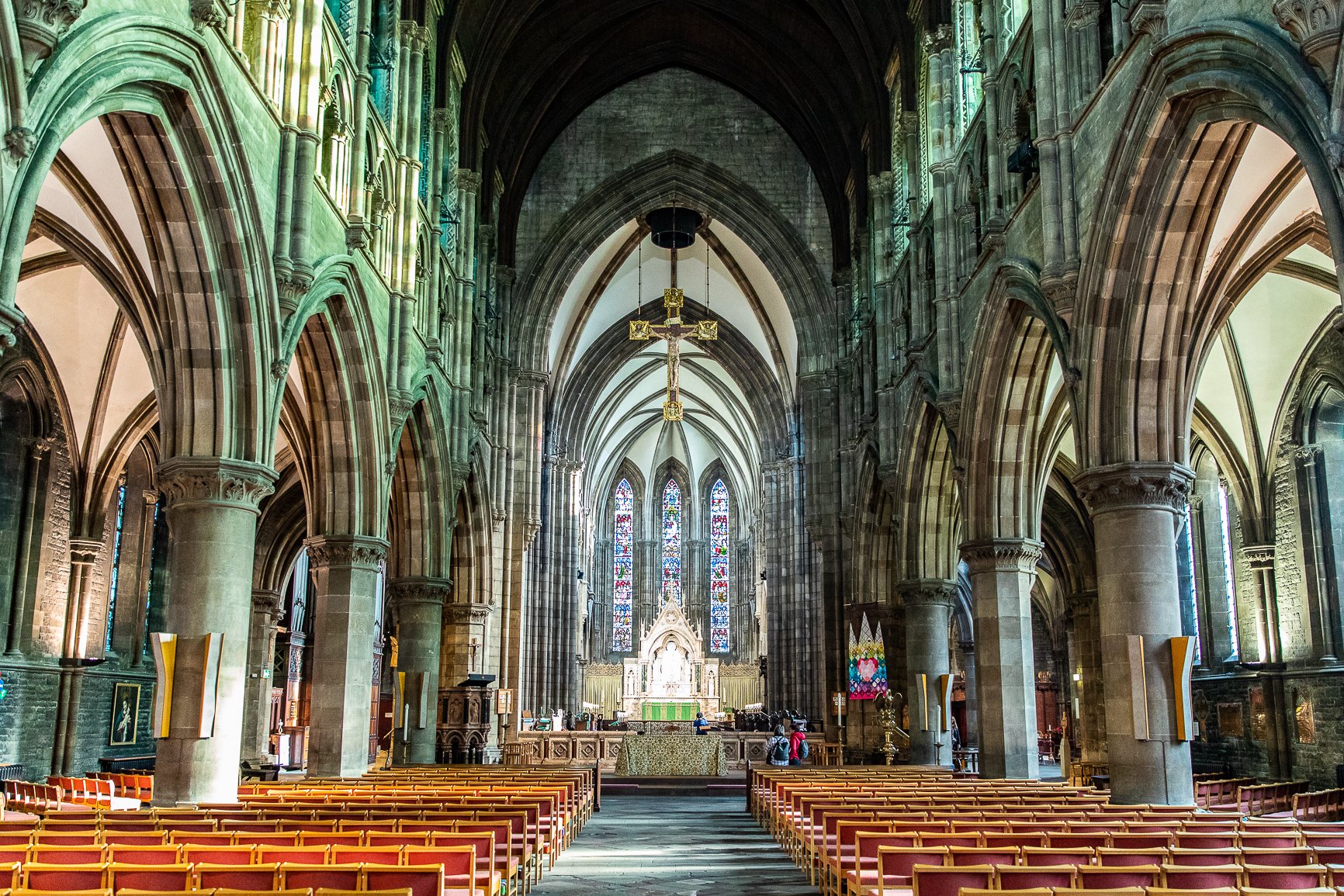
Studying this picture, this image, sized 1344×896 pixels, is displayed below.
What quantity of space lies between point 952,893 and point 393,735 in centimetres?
1937

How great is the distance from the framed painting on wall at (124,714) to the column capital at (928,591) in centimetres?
1643

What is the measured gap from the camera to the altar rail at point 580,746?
3247 cm

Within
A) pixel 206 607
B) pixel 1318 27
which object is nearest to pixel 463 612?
pixel 206 607

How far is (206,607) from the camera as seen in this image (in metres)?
13.2

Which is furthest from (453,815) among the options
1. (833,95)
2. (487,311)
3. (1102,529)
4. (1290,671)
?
(833,95)

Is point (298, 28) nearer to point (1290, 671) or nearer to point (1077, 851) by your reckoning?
point (1077, 851)

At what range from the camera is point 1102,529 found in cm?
1374

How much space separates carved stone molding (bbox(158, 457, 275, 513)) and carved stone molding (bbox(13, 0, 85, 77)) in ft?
17.6

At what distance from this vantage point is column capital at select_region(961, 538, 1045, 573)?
18688 mm

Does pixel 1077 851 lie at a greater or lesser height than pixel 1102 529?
lesser

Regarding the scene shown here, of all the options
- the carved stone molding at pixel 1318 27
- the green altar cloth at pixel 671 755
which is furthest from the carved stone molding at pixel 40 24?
the green altar cloth at pixel 671 755

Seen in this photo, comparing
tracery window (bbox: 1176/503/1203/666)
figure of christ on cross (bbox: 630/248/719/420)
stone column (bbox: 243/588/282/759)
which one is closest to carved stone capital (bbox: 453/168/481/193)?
figure of christ on cross (bbox: 630/248/719/420)

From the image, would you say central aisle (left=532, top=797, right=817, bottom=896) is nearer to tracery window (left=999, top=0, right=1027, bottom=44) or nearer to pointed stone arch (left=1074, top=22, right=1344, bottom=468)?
pointed stone arch (left=1074, top=22, right=1344, bottom=468)

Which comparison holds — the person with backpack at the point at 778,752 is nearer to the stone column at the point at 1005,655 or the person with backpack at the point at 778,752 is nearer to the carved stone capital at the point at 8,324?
the stone column at the point at 1005,655
